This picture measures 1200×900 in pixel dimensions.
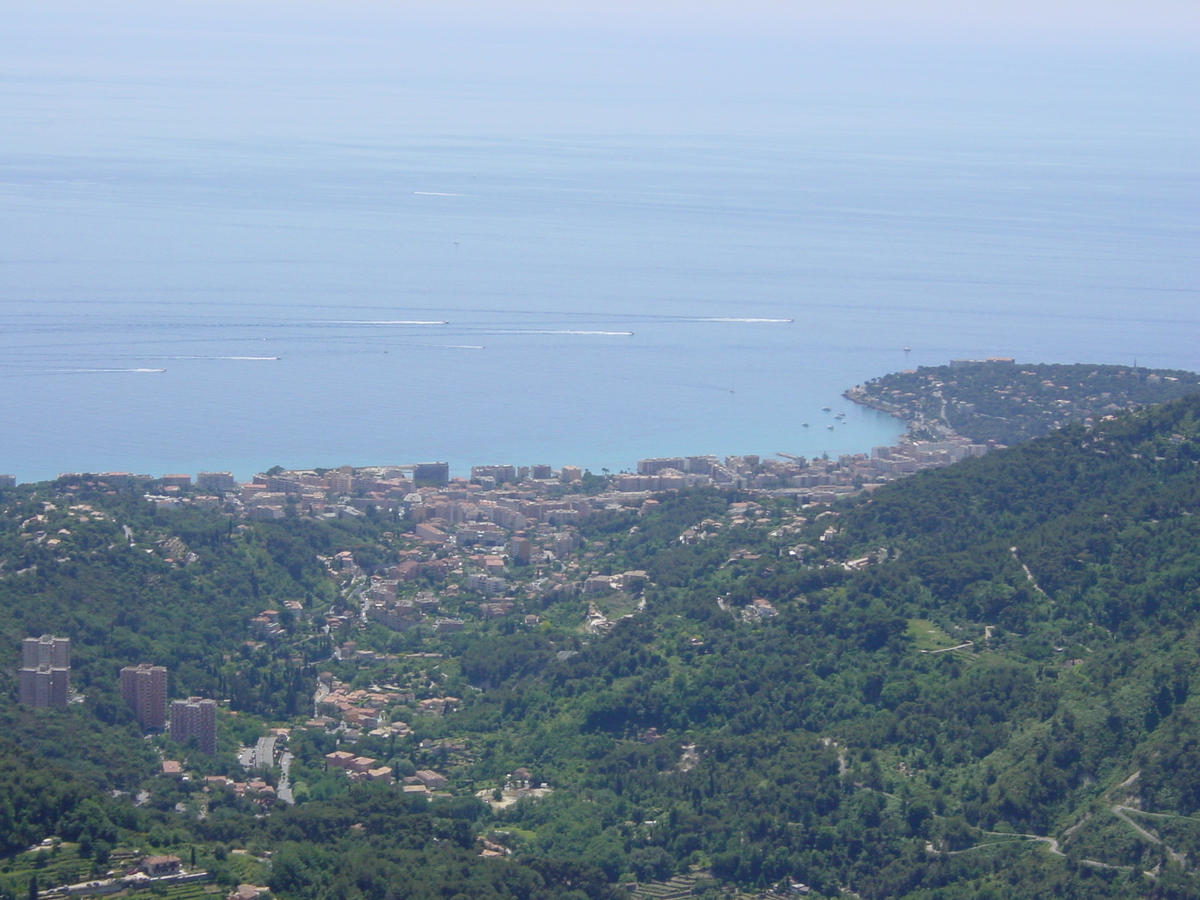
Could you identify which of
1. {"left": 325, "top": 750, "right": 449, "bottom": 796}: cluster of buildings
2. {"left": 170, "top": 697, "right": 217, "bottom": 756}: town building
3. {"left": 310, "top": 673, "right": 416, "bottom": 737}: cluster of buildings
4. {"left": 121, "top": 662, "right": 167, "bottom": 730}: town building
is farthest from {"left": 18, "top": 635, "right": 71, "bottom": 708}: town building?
{"left": 325, "top": 750, "right": 449, "bottom": 796}: cluster of buildings

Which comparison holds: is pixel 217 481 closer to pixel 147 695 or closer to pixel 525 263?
pixel 147 695

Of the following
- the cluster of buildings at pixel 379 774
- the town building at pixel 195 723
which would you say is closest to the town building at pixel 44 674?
the town building at pixel 195 723

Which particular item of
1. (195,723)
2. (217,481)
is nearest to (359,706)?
(195,723)

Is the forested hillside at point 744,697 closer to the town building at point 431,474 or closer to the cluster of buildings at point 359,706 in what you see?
the cluster of buildings at point 359,706

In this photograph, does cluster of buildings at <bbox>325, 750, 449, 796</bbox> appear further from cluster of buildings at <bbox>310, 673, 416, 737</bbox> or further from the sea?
the sea

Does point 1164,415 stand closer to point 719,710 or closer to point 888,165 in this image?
point 719,710
